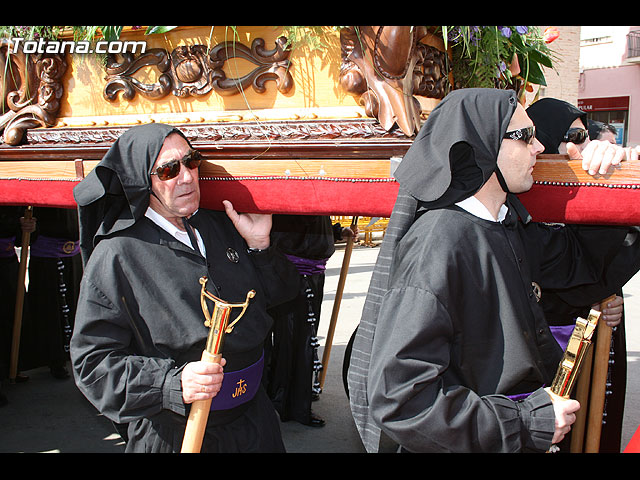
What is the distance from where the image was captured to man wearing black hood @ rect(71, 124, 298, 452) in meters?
2.10

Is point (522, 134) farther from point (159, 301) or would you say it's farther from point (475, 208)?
point (159, 301)

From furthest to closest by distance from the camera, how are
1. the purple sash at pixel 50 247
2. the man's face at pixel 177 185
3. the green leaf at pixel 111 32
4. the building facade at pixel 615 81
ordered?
the building facade at pixel 615 81
the purple sash at pixel 50 247
the green leaf at pixel 111 32
the man's face at pixel 177 185

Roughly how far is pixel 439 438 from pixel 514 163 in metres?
0.83

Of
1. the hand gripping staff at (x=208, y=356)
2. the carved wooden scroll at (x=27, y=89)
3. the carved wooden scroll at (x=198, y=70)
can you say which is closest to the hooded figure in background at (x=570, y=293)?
the carved wooden scroll at (x=198, y=70)

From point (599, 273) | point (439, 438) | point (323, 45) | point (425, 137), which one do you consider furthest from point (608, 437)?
point (323, 45)

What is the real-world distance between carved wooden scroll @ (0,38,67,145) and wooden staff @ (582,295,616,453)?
9.34 ft

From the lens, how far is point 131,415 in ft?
6.89

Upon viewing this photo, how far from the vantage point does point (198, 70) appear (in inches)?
96.0

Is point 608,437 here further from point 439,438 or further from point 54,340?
point 54,340

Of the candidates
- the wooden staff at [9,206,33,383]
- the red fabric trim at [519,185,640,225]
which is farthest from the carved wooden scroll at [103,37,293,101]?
the wooden staff at [9,206,33,383]

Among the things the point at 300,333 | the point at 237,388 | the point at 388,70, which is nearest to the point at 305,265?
the point at 300,333

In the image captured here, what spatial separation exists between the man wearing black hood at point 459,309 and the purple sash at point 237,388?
28.7 inches

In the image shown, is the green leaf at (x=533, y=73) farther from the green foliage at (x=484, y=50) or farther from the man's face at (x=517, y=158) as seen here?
the man's face at (x=517, y=158)

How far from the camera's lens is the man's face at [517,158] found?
176 centimetres
